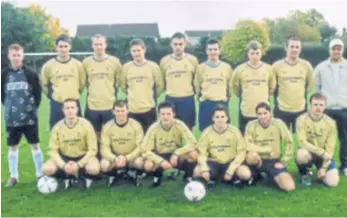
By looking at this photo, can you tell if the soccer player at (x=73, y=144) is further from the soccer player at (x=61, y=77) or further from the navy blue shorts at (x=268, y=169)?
the navy blue shorts at (x=268, y=169)

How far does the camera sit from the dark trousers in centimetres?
721

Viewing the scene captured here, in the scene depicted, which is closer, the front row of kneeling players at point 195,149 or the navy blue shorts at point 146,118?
the front row of kneeling players at point 195,149

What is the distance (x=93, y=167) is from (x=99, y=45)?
1.67 meters

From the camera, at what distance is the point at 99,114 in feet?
24.1

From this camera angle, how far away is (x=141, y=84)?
23.9ft

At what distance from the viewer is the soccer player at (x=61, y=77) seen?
23.5ft

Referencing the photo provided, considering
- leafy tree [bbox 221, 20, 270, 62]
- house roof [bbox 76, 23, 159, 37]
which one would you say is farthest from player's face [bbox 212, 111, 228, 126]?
house roof [bbox 76, 23, 159, 37]

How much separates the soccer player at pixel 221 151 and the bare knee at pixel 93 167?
1.18 m

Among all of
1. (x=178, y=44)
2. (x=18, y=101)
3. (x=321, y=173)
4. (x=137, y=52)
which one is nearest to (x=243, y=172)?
(x=321, y=173)

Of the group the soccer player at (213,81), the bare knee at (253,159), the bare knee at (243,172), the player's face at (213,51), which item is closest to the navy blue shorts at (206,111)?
the soccer player at (213,81)

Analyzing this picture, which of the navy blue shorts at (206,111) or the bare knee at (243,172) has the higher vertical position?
the navy blue shorts at (206,111)

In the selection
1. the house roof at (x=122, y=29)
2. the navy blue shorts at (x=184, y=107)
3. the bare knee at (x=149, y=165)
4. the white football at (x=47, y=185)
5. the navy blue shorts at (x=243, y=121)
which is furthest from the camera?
the house roof at (x=122, y=29)

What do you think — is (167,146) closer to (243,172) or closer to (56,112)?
(243,172)

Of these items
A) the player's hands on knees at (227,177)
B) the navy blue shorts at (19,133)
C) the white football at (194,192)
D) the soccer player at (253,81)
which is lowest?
the white football at (194,192)
